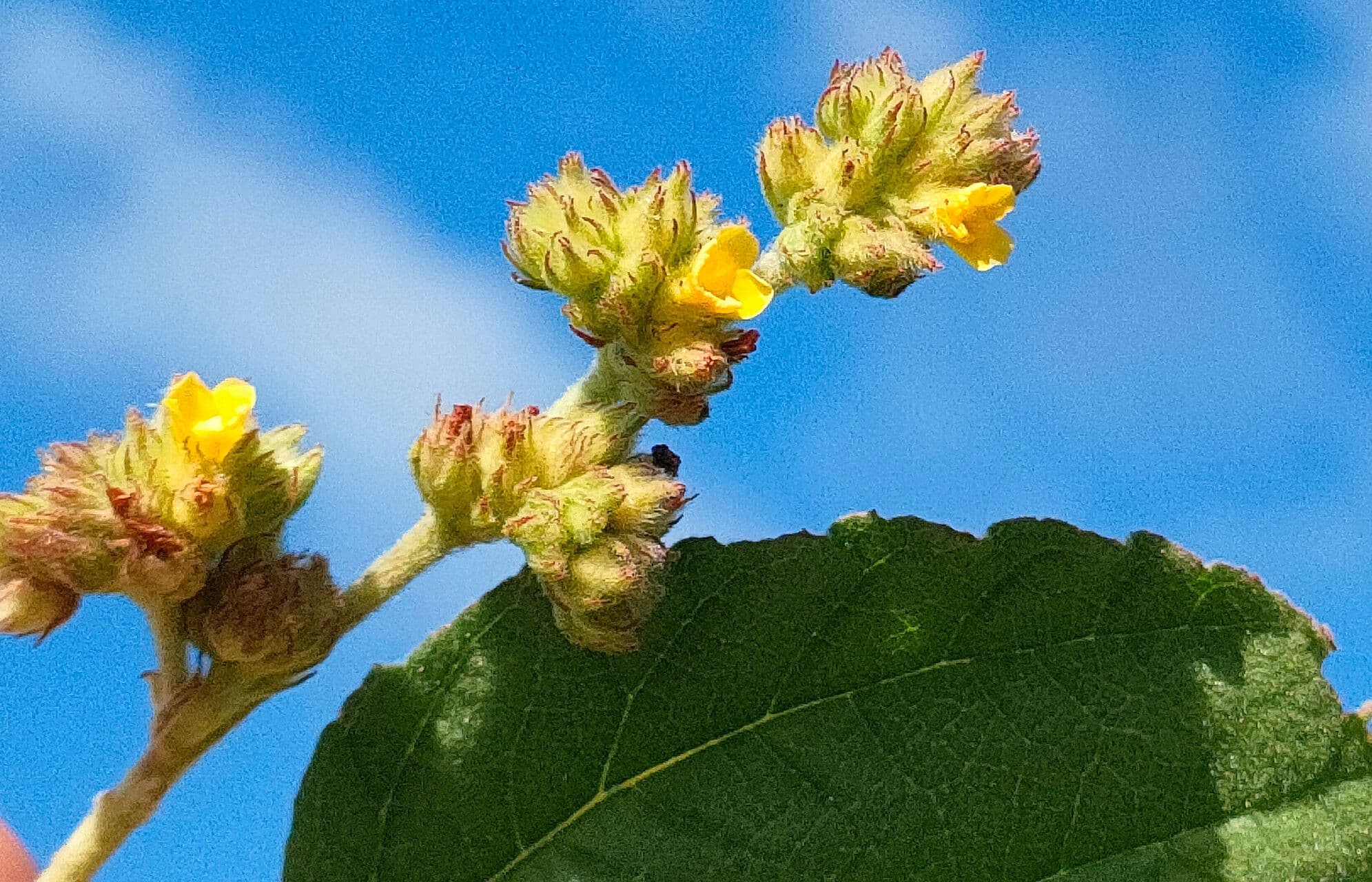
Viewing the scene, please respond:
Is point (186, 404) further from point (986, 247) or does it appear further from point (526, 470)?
point (986, 247)

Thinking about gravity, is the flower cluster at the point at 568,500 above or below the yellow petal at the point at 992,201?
below

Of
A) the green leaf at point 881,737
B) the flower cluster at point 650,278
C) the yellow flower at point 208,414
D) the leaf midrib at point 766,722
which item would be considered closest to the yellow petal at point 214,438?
the yellow flower at point 208,414

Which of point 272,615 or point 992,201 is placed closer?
point 272,615

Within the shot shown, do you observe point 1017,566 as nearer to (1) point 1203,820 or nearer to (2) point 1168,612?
(2) point 1168,612

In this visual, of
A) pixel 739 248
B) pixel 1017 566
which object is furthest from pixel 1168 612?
pixel 739 248

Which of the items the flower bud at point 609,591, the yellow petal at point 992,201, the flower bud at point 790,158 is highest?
the flower bud at point 790,158

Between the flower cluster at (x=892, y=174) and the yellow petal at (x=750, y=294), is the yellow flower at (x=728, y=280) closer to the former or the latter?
the yellow petal at (x=750, y=294)

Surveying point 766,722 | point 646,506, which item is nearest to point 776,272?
point 646,506
